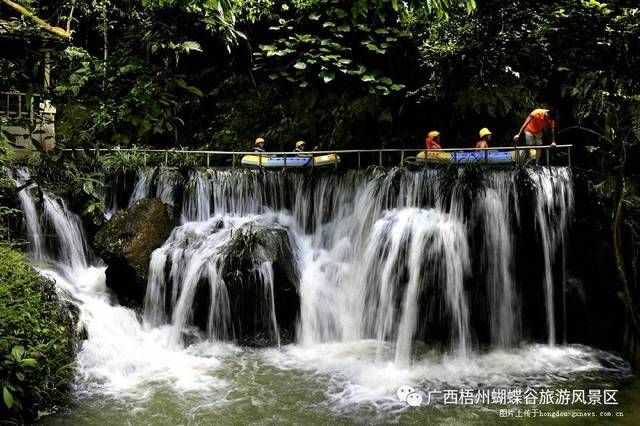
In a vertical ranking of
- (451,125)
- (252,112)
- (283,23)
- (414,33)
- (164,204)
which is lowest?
(164,204)

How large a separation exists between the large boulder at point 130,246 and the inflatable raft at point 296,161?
294cm

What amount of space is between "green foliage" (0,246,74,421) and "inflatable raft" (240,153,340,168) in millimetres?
5588

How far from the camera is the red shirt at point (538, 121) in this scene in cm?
961

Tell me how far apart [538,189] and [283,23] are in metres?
8.82

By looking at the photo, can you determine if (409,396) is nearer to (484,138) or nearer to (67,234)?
(484,138)

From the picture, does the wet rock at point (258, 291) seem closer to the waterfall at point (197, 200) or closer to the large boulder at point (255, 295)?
the large boulder at point (255, 295)

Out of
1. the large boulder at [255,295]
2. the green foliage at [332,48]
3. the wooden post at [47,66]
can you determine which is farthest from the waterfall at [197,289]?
the wooden post at [47,66]

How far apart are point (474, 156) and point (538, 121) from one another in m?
1.53

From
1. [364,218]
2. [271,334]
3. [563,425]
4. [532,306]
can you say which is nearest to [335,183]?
[364,218]

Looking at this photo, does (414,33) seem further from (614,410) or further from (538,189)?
(614,410)

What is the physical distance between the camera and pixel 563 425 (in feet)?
17.9

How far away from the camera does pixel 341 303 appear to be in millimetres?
8836

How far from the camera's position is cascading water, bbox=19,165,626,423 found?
6.79 metres

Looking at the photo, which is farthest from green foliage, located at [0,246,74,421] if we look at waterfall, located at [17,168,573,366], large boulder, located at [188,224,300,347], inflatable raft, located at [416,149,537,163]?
inflatable raft, located at [416,149,537,163]
